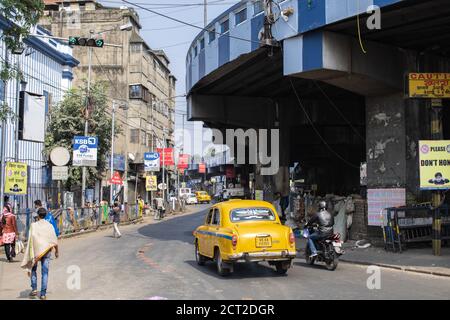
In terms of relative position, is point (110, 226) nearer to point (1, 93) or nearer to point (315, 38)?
point (1, 93)

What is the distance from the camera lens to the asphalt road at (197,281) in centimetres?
1020

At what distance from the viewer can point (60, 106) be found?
38.2 m

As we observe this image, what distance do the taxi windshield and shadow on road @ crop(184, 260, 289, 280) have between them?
4.32 feet

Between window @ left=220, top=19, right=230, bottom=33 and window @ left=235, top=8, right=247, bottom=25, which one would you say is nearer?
window @ left=235, top=8, right=247, bottom=25

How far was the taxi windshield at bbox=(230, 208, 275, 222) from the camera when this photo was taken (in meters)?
13.3

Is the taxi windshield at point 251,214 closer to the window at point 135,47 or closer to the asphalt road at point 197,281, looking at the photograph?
the asphalt road at point 197,281

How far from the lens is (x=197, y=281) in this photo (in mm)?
11992

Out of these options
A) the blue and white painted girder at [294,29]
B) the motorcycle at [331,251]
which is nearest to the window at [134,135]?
the blue and white painted girder at [294,29]

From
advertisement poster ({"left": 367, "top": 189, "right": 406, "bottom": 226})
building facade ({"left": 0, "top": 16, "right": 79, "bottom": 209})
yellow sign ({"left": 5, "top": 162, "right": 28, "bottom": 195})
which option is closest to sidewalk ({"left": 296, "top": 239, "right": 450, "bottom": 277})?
advertisement poster ({"left": 367, "top": 189, "right": 406, "bottom": 226})

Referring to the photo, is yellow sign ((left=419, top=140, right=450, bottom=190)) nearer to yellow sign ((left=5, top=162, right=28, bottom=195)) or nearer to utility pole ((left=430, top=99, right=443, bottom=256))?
utility pole ((left=430, top=99, right=443, bottom=256))

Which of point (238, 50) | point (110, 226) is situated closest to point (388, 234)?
point (238, 50)

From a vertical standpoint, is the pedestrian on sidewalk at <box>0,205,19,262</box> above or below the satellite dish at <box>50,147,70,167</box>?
below

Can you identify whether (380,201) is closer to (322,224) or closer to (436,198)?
(436,198)
